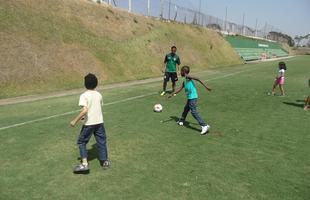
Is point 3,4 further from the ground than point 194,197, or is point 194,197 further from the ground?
point 3,4

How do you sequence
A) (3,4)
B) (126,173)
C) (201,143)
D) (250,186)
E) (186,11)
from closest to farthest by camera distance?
(250,186) → (126,173) → (201,143) → (3,4) → (186,11)

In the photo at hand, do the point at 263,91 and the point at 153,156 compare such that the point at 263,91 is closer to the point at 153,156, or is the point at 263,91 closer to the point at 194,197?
the point at 153,156

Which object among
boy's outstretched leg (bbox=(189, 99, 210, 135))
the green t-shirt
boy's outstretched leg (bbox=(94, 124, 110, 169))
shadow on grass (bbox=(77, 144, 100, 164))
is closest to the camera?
boy's outstretched leg (bbox=(94, 124, 110, 169))

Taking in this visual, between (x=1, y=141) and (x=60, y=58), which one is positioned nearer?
(x=1, y=141)

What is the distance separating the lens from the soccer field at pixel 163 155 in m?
5.60

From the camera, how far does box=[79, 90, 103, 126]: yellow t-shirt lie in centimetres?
629

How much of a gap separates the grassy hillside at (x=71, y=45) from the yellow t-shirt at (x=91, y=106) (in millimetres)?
11054

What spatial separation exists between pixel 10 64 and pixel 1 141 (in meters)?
10.1

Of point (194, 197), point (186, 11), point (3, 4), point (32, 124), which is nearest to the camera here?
point (194, 197)

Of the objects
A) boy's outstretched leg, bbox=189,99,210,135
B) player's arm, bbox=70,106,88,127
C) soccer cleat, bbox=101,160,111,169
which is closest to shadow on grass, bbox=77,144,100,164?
soccer cleat, bbox=101,160,111,169

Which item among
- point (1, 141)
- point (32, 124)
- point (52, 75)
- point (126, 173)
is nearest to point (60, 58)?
point (52, 75)

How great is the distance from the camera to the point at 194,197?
5.32 metres

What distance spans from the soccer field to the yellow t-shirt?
2.93 feet

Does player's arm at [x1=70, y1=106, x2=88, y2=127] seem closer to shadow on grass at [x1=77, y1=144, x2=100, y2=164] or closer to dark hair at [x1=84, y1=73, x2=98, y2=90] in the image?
dark hair at [x1=84, y1=73, x2=98, y2=90]
